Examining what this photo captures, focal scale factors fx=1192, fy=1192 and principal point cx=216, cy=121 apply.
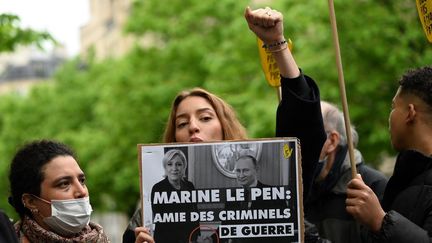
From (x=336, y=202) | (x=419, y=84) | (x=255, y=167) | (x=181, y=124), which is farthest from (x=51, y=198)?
(x=336, y=202)

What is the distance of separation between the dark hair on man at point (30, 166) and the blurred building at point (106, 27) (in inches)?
2860

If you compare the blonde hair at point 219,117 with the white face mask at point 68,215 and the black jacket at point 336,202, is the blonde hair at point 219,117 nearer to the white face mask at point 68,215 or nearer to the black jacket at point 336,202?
the white face mask at point 68,215

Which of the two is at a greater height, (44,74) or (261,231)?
(44,74)

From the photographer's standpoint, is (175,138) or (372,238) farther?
(175,138)

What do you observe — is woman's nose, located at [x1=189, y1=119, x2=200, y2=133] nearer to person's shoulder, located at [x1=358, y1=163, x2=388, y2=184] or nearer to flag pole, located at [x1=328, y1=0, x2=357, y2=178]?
flag pole, located at [x1=328, y1=0, x2=357, y2=178]

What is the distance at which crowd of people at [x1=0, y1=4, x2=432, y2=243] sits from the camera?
4852mm

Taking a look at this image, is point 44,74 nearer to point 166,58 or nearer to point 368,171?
point 166,58

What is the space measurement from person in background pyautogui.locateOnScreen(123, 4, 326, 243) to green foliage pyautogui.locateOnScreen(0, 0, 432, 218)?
9492 millimetres

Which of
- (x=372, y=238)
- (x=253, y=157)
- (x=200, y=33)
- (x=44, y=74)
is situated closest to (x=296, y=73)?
(x=253, y=157)

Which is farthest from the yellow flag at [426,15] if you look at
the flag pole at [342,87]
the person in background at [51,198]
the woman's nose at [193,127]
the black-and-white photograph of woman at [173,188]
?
the person in background at [51,198]

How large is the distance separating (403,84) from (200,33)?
92.9ft

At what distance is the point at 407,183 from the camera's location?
518 cm

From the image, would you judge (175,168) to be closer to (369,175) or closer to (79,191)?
(79,191)

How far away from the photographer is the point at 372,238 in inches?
200
